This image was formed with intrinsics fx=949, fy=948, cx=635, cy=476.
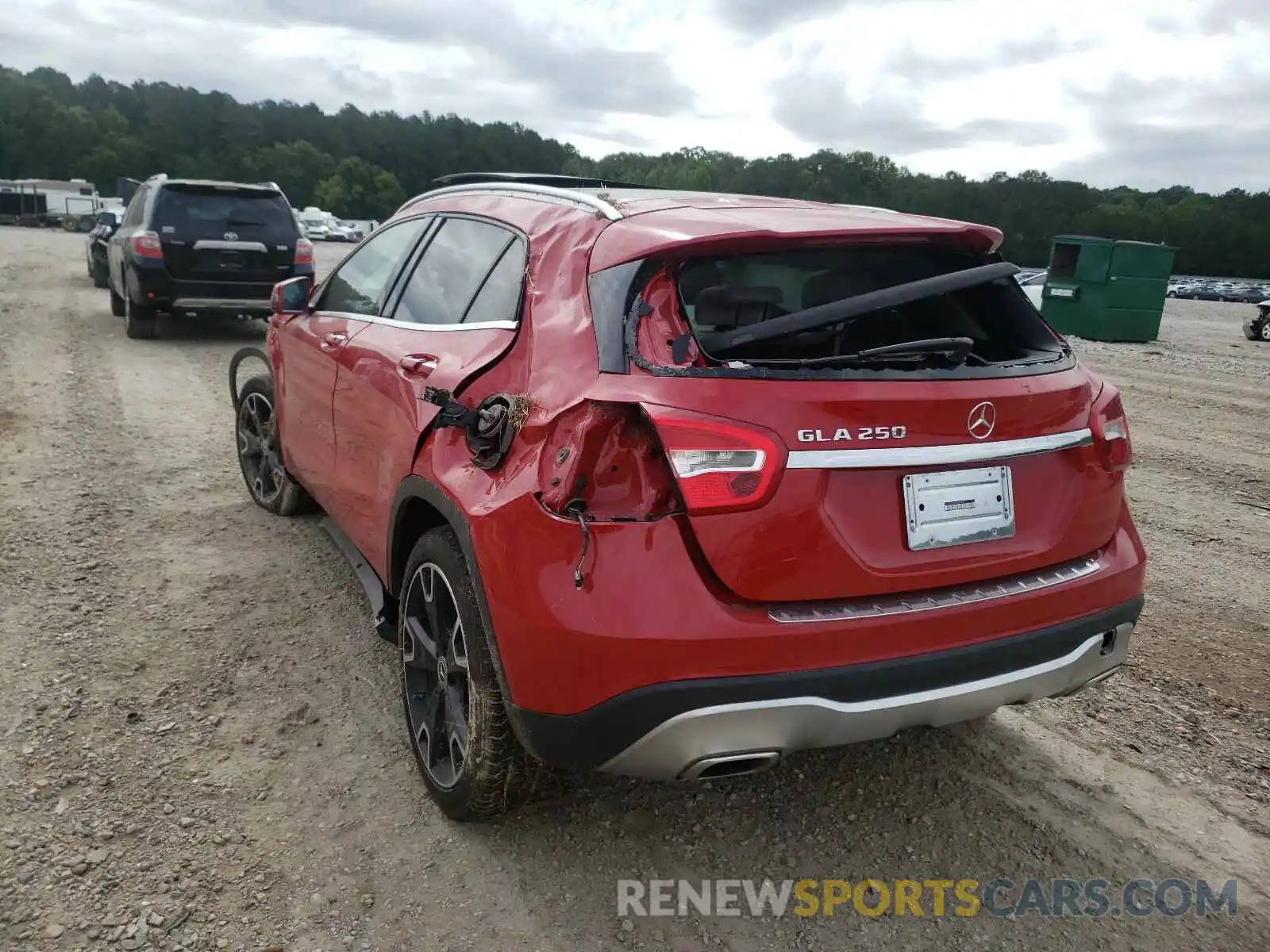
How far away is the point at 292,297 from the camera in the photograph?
14.5 feet

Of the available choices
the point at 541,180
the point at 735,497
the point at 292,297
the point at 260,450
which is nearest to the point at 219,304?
the point at 260,450

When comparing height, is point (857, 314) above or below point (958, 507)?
above

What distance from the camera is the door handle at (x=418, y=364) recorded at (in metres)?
2.91

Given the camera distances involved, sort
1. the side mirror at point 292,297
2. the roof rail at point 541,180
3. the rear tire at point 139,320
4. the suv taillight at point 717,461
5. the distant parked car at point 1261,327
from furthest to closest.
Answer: the distant parked car at point 1261,327, the rear tire at point 139,320, the side mirror at point 292,297, the roof rail at point 541,180, the suv taillight at point 717,461

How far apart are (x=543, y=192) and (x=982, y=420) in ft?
4.99

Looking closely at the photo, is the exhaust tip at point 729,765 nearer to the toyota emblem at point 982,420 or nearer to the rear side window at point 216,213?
the toyota emblem at point 982,420

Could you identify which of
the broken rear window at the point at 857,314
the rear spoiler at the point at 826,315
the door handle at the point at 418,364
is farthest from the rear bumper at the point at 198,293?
the rear spoiler at the point at 826,315

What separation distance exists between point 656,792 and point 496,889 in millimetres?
629

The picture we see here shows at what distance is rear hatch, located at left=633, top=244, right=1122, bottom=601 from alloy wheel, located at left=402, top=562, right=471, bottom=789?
876mm

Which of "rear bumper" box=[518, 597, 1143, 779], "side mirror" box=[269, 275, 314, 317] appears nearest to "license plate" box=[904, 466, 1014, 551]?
"rear bumper" box=[518, 597, 1143, 779]

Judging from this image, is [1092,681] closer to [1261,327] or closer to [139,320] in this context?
[139,320]

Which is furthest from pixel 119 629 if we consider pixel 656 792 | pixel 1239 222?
pixel 1239 222

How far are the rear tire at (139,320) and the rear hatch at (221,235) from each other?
0.69m

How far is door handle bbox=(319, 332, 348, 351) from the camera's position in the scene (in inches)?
147
